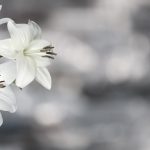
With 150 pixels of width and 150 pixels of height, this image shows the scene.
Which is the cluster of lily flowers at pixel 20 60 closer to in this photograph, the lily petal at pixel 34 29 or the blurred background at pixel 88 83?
the lily petal at pixel 34 29

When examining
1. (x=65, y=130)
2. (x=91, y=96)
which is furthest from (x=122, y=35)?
(x=65, y=130)

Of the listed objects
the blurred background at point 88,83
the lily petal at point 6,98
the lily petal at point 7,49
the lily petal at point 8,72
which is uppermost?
the blurred background at point 88,83

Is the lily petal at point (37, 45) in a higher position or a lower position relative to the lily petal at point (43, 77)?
higher

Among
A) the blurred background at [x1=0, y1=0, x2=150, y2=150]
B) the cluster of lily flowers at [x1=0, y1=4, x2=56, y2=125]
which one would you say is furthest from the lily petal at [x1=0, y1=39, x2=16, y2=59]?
the blurred background at [x1=0, y1=0, x2=150, y2=150]

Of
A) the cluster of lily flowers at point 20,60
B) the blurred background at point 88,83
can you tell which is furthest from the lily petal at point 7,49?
the blurred background at point 88,83

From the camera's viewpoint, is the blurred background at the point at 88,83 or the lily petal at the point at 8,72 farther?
the blurred background at the point at 88,83

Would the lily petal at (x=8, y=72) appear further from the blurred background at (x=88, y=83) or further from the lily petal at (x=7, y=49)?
the blurred background at (x=88, y=83)

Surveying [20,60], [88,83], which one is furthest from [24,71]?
[88,83]

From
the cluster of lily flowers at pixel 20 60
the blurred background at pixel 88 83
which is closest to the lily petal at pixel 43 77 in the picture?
the cluster of lily flowers at pixel 20 60
